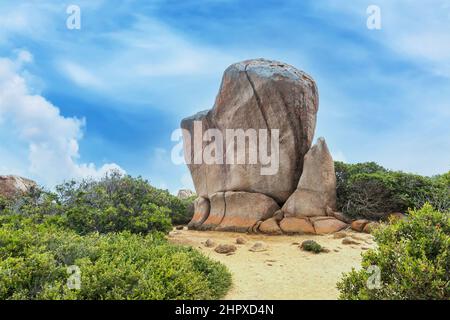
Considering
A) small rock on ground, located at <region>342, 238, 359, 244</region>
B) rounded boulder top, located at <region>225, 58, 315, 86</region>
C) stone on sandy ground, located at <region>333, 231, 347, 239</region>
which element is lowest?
small rock on ground, located at <region>342, 238, 359, 244</region>

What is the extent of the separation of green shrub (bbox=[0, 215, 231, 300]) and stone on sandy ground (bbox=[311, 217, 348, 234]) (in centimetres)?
798

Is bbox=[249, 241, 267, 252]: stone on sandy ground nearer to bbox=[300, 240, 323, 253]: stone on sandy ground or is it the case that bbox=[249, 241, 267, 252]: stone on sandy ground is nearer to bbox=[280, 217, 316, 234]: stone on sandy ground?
bbox=[300, 240, 323, 253]: stone on sandy ground

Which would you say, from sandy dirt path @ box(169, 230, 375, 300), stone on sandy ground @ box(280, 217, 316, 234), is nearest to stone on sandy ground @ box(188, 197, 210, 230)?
sandy dirt path @ box(169, 230, 375, 300)

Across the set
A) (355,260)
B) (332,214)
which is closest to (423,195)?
(332,214)

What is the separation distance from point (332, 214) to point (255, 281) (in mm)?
9224

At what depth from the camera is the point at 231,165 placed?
18875 millimetres

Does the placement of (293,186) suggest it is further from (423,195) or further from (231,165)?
(423,195)

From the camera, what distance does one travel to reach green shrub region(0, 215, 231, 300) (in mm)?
5648

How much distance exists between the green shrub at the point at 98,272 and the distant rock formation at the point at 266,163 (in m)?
8.91

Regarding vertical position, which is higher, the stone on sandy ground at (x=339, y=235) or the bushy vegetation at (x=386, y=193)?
the bushy vegetation at (x=386, y=193)

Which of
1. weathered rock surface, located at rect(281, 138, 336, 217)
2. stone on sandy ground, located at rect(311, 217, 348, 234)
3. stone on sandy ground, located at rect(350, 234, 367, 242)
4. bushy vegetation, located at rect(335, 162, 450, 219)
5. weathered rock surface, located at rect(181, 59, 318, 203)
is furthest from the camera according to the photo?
weathered rock surface, located at rect(181, 59, 318, 203)

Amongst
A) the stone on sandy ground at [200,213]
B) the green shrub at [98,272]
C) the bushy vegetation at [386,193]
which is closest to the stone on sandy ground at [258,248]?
the green shrub at [98,272]

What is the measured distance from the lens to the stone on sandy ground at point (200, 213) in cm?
1928

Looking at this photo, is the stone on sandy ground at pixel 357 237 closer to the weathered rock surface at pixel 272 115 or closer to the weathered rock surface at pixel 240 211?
the weathered rock surface at pixel 240 211
